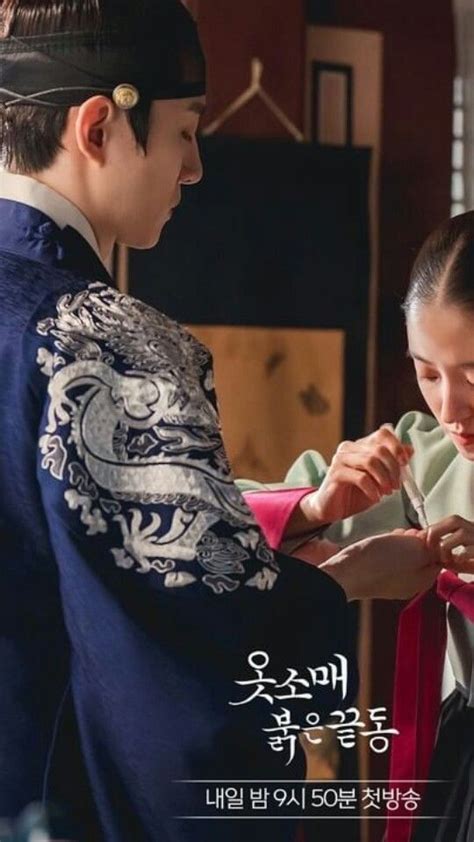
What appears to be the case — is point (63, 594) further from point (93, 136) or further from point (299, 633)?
point (93, 136)

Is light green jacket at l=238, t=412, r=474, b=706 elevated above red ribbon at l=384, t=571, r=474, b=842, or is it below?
above

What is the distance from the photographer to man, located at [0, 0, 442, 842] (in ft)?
2.45

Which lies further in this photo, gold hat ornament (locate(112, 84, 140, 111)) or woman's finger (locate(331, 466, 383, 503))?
woman's finger (locate(331, 466, 383, 503))

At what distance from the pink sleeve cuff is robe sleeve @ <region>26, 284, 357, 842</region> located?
218 millimetres

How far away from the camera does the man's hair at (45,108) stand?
81cm

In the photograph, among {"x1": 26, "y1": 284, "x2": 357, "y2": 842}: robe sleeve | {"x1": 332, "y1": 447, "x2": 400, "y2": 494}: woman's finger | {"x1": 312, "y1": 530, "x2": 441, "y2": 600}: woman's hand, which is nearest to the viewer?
{"x1": 26, "y1": 284, "x2": 357, "y2": 842}: robe sleeve

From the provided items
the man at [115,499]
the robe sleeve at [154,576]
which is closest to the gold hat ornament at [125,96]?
the man at [115,499]

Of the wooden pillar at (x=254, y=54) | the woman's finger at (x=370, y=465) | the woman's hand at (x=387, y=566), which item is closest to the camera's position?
the woman's hand at (x=387, y=566)

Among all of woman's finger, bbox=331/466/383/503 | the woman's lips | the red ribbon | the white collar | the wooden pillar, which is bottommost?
the red ribbon

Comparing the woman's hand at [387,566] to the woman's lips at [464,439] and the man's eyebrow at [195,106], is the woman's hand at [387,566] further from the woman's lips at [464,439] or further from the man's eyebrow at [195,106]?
the man's eyebrow at [195,106]

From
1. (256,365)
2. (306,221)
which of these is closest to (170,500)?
(256,365)

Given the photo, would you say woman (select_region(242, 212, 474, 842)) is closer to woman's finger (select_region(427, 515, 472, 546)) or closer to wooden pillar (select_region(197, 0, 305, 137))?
woman's finger (select_region(427, 515, 472, 546))

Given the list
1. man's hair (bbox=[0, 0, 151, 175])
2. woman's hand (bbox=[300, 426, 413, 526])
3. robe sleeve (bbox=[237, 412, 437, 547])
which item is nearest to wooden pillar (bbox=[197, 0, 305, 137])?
robe sleeve (bbox=[237, 412, 437, 547])

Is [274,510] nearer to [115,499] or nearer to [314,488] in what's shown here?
[314,488]
